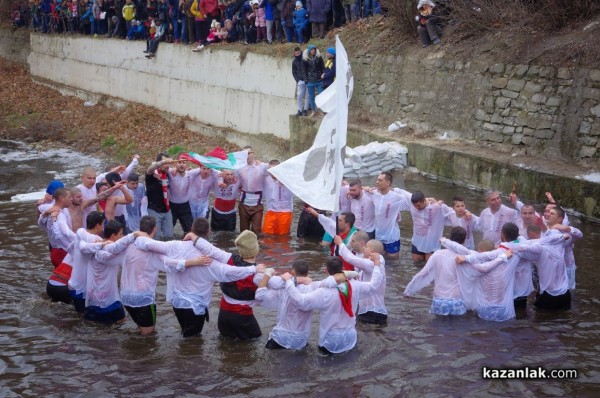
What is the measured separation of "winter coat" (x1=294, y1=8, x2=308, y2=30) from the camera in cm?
2152

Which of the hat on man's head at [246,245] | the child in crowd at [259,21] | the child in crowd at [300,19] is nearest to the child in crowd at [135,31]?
the child in crowd at [259,21]

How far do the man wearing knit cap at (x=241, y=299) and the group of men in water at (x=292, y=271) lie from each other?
1cm

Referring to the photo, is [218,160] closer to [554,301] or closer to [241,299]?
[241,299]

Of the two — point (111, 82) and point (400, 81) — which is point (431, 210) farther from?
point (111, 82)

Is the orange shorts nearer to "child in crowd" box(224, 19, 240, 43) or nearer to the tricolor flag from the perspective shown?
the tricolor flag

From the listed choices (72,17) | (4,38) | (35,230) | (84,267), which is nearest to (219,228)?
(35,230)

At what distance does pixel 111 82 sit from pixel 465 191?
18.9m

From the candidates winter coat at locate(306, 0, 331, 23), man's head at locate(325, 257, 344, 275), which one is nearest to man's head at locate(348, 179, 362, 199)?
man's head at locate(325, 257, 344, 275)

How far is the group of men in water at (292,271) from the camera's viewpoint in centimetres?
870

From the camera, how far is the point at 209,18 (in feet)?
84.0

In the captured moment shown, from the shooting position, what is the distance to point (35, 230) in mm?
14883

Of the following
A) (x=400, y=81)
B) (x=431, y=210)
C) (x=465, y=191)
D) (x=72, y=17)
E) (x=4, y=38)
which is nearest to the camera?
(x=431, y=210)

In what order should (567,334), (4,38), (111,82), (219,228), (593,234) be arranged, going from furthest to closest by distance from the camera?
1. (4,38)
2. (111,82)
3. (219,228)
4. (593,234)
5. (567,334)

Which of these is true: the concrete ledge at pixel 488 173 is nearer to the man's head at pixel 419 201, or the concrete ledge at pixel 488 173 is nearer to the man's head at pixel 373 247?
the man's head at pixel 419 201
